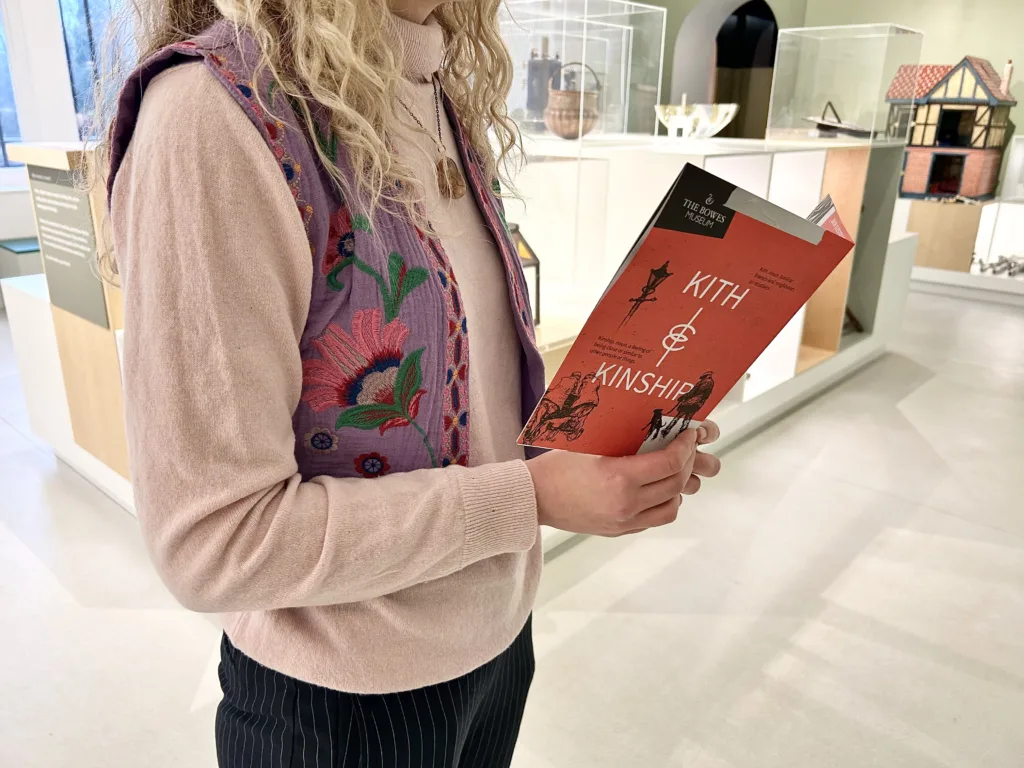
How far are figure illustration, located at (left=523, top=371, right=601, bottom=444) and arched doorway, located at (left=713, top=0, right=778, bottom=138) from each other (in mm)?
4395

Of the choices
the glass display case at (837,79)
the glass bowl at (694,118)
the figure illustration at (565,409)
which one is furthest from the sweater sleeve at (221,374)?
the glass display case at (837,79)

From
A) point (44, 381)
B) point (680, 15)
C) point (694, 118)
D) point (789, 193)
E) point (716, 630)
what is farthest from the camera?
point (680, 15)

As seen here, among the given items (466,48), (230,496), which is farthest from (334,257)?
(466,48)

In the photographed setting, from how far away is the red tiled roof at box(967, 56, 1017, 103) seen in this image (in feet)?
18.4

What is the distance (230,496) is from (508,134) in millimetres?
539

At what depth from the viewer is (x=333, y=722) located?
2.11 ft

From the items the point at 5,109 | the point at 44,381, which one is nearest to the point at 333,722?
the point at 44,381

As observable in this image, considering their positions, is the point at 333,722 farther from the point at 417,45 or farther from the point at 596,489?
the point at 417,45

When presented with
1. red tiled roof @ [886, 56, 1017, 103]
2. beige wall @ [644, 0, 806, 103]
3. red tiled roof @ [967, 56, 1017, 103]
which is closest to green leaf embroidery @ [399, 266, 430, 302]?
beige wall @ [644, 0, 806, 103]

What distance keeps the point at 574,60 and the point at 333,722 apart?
1.87m

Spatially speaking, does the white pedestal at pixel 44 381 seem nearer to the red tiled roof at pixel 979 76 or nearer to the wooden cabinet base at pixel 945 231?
the red tiled roof at pixel 979 76

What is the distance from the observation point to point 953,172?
5.84 metres

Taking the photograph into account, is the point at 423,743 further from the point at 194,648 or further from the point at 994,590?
the point at 994,590

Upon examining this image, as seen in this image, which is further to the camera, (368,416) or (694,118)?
(694,118)
